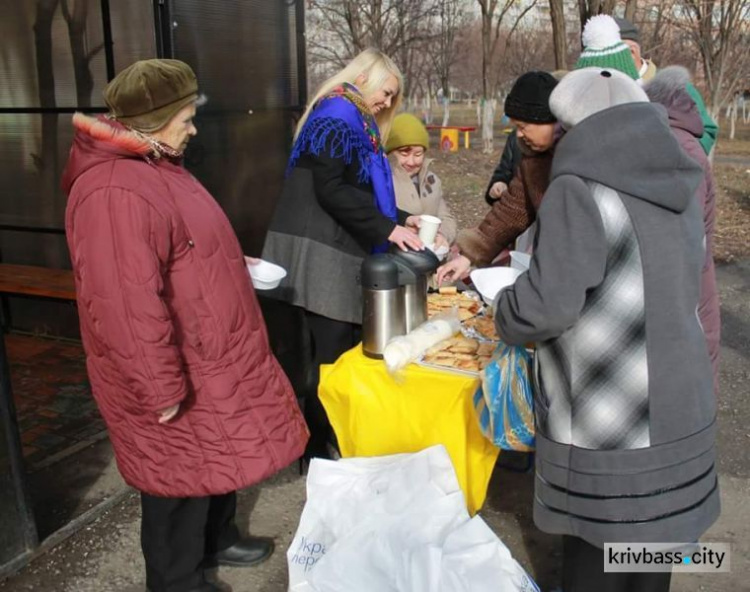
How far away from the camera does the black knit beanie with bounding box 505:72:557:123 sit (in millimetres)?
2612

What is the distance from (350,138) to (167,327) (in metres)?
1.18

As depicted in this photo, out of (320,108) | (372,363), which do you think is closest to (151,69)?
(320,108)

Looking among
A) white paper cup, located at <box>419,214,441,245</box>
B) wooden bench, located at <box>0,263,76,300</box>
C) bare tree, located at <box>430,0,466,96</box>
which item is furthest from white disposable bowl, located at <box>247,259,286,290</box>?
bare tree, located at <box>430,0,466,96</box>

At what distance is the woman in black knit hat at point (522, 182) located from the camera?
2.63 meters

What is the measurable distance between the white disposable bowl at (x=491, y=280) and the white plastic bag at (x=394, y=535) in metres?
0.49

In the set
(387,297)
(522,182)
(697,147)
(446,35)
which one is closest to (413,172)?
(522,182)

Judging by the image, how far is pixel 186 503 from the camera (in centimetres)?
239

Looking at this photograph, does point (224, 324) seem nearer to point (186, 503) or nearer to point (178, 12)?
point (186, 503)

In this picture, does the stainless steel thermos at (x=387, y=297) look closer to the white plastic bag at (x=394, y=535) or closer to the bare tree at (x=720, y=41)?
the white plastic bag at (x=394, y=535)

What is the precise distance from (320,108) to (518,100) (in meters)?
0.78

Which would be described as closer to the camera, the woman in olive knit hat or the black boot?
the black boot

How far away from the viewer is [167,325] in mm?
1999

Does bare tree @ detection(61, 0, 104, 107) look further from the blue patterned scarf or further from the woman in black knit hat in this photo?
the woman in black knit hat

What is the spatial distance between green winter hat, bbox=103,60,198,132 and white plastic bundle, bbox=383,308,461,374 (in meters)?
1.02
